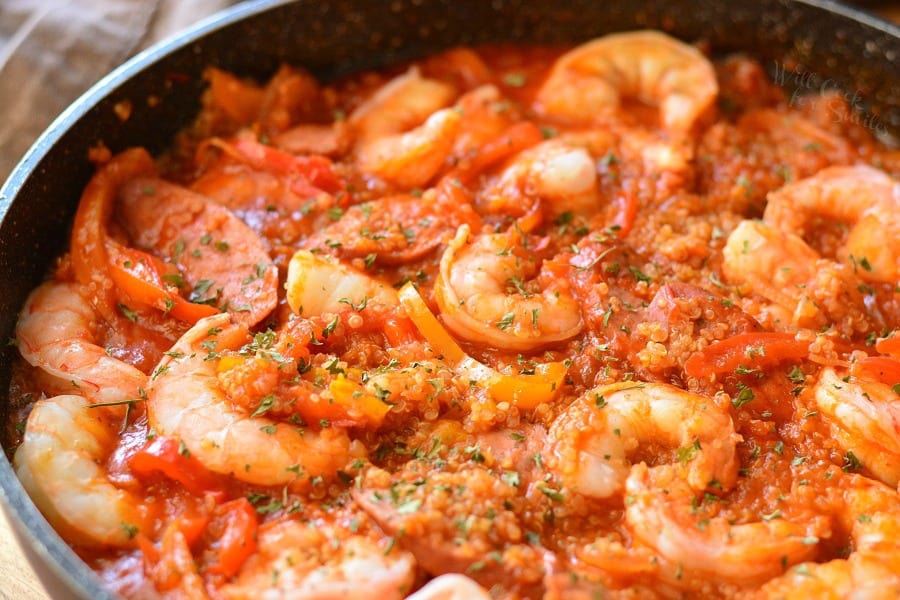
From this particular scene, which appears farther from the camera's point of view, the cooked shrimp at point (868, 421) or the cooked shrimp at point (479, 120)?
the cooked shrimp at point (479, 120)

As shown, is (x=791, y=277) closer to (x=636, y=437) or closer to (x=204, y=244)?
(x=636, y=437)

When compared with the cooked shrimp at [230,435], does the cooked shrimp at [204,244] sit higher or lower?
higher

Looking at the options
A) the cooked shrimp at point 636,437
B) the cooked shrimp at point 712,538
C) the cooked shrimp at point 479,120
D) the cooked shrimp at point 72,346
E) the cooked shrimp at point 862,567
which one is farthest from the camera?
the cooked shrimp at point 479,120

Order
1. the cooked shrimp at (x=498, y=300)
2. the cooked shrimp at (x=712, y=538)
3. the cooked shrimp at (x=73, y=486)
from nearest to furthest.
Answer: the cooked shrimp at (x=712, y=538) → the cooked shrimp at (x=73, y=486) → the cooked shrimp at (x=498, y=300)

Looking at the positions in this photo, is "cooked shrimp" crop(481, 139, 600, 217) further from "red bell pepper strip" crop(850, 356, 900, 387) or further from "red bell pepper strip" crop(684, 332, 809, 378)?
"red bell pepper strip" crop(850, 356, 900, 387)

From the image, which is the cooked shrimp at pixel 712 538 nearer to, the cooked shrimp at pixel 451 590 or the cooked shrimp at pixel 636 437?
the cooked shrimp at pixel 636 437

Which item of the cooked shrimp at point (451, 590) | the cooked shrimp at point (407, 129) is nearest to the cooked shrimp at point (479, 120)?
the cooked shrimp at point (407, 129)

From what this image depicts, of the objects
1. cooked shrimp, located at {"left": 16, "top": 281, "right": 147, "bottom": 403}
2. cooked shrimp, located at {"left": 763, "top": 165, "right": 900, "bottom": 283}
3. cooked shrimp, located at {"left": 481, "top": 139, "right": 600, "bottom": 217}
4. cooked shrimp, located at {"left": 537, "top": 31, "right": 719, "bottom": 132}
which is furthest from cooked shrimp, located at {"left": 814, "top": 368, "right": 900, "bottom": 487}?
cooked shrimp, located at {"left": 16, "top": 281, "right": 147, "bottom": 403}

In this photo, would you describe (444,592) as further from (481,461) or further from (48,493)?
(48,493)
